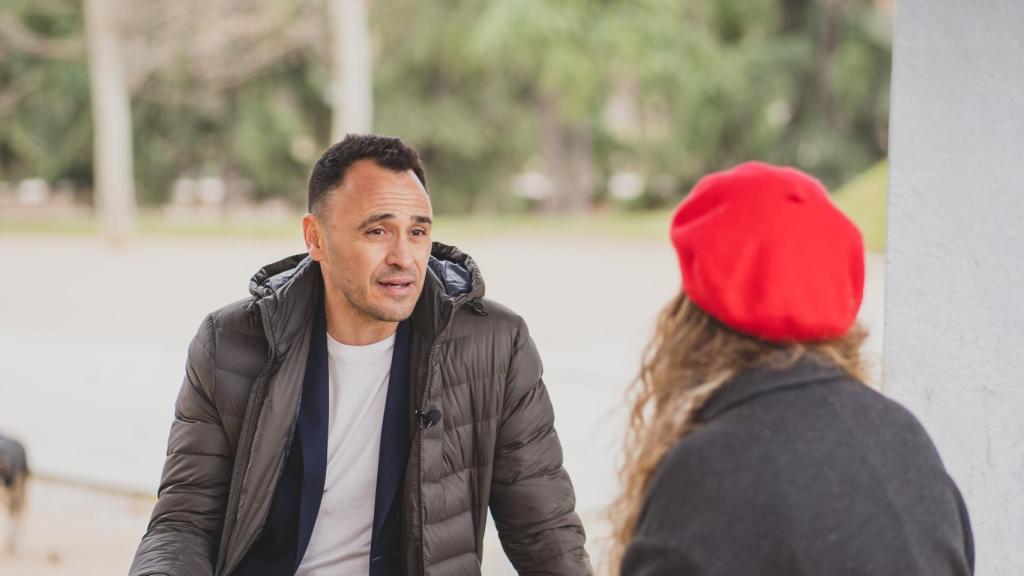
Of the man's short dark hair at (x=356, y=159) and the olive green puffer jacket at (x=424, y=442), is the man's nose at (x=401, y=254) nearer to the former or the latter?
the olive green puffer jacket at (x=424, y=442)

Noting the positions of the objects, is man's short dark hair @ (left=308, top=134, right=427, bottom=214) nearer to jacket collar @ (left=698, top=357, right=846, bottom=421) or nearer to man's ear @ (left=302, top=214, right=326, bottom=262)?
man's ear @ (left=302, top=214, right=326, bottom=262)

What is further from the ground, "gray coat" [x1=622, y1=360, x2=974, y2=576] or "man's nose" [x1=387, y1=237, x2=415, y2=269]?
"man's nose" [x1=387, y1=237, x2=415, y2=269]

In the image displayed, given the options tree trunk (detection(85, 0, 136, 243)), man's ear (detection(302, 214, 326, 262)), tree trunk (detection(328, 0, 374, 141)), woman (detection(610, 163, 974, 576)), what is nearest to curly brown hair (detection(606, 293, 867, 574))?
woman (detection(610, 163, 974, 576))

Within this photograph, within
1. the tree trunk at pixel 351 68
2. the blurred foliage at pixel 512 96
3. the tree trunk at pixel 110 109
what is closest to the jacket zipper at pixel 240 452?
the tree trunk at pixel 351 68

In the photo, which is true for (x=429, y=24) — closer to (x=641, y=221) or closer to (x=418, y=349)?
(x=641, y=221)

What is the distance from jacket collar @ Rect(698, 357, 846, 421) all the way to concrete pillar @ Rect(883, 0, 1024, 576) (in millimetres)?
1346

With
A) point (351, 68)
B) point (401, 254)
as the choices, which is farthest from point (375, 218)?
point (351, 68)

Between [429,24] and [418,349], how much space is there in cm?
2718

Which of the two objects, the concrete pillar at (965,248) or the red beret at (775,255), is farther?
the concrete pillar at (965,248)

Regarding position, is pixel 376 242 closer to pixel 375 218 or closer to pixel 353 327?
pixel 375 218

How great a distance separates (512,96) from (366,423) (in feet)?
94.5

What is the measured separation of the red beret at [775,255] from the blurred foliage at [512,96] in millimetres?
22078

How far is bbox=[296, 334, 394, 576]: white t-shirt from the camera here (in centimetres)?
247

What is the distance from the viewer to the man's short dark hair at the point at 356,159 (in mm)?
2641
